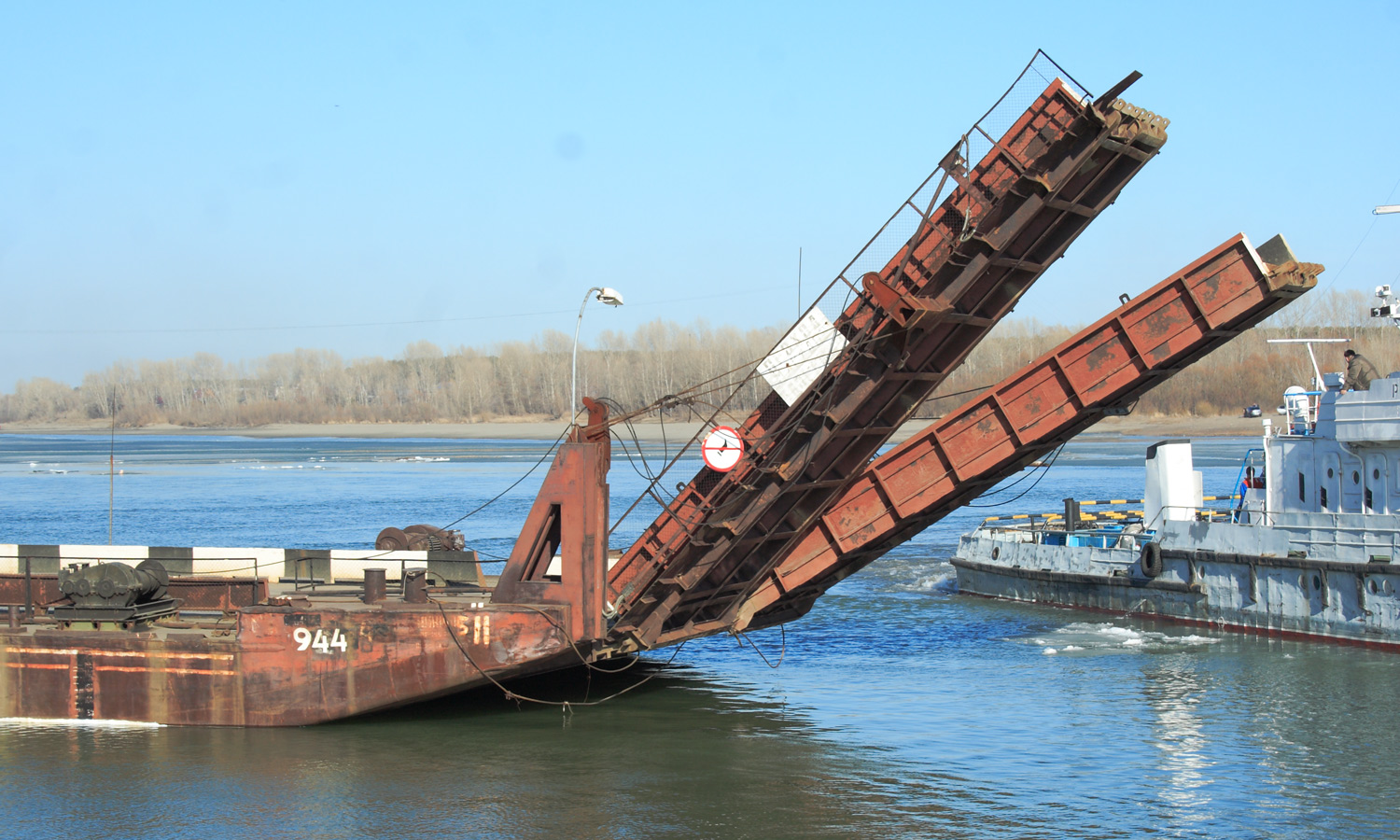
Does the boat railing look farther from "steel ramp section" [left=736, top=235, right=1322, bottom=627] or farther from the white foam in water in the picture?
the white foam in water

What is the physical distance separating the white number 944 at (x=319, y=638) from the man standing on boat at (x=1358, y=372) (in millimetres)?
21974

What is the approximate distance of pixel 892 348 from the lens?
51.3ft

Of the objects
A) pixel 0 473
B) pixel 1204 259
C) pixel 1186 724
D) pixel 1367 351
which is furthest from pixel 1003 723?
pixel 1367 351

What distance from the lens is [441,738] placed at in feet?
57.5

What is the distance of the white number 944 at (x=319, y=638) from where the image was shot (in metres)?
16.9

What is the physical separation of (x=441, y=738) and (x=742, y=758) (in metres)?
4.44

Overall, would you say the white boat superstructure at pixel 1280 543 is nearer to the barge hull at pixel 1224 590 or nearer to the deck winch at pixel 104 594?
the barge hull at pixel 1224 590

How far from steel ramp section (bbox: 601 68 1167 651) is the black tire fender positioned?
A: 14877 mm

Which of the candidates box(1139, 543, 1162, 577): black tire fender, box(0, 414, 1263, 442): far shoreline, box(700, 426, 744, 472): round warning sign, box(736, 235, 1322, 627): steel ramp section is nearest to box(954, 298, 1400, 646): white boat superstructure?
box(1139, 543, 1162, 577): black tire fender

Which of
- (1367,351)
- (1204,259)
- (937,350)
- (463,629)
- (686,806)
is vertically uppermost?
(1367,351)

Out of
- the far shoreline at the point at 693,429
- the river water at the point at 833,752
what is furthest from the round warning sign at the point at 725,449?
the far shoreline at the point at 693,429

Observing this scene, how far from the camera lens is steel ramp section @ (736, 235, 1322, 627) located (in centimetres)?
1572

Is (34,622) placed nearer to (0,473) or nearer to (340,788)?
(340,788)

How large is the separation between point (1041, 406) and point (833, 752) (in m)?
5.80
